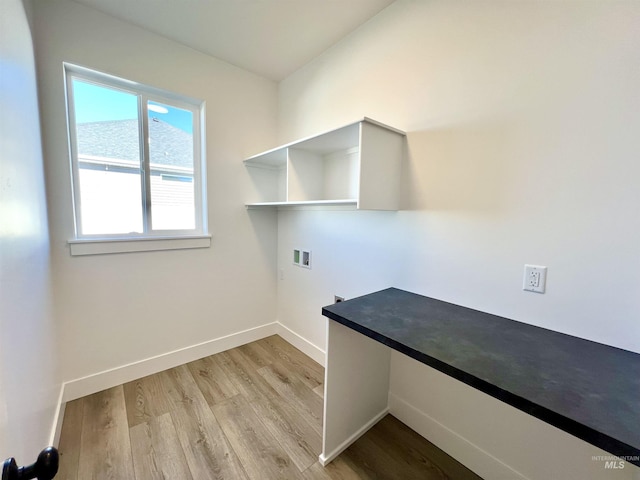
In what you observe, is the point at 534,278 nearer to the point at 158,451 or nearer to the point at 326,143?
the point at 326,143

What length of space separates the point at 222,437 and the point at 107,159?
78.2 inches

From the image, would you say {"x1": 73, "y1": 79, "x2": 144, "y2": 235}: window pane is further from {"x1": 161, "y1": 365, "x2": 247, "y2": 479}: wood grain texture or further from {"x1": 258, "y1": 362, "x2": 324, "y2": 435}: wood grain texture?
{"x1": 258, "y1": 362, "x2": 324, "y2": 435}: wood grain texture

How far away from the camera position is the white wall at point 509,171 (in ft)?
3.22

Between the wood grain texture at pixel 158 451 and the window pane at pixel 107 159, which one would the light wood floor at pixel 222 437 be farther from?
the window pane at pixel 107 159

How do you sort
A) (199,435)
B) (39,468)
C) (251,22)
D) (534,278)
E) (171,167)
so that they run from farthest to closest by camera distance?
(171,167) → (251,22) → (199,435) → (534,278) → (39,468)

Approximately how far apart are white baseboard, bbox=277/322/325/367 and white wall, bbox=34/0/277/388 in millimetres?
214

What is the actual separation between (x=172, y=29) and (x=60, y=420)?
263 cm

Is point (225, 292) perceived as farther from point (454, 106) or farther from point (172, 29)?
point (454, 106)

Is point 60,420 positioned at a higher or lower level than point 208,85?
lower

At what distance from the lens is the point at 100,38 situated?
175 centimetres

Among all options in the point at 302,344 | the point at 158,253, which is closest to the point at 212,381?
the point at 302,344

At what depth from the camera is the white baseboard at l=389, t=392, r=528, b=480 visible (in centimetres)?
127

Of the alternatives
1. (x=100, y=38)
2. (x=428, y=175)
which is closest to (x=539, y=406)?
(x=428, y=175)

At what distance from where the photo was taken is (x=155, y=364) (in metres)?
2.12
